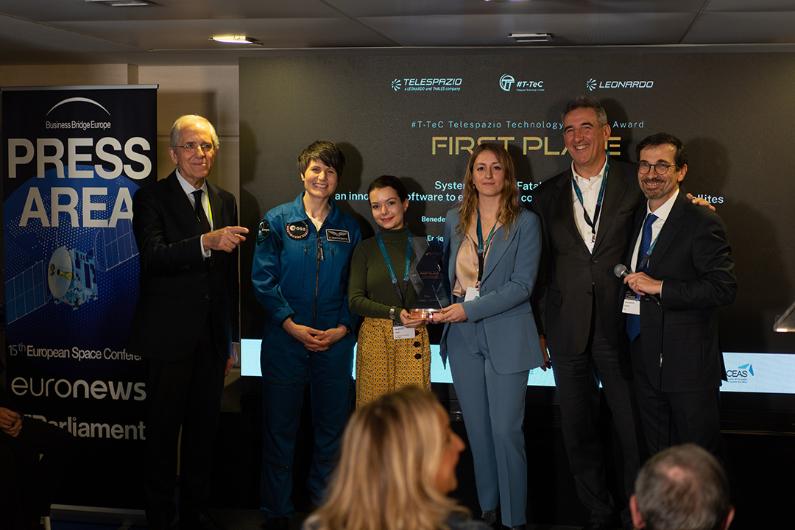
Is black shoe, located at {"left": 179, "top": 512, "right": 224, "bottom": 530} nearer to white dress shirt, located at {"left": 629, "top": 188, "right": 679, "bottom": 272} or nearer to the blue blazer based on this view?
the blue blazer

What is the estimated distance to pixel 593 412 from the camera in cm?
457

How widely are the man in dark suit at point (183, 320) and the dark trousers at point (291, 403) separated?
0.86 ft

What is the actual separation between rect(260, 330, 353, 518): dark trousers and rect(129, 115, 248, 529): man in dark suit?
0.86 ft

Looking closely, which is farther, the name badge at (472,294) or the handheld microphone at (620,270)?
the name badge at (472,294)

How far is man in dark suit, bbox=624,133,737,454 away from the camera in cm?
409

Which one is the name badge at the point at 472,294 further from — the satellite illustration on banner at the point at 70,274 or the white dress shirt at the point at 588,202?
the satellite illustration on banner at the point at 70,274

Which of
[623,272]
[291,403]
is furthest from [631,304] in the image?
[291,403]

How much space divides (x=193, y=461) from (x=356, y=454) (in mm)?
2738

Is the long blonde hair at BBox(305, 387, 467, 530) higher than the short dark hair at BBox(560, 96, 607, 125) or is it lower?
lower

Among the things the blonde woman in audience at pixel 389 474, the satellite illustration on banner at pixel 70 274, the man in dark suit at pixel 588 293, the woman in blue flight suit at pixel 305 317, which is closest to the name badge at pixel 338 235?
the woman in blue flight suit at pixel 305 317

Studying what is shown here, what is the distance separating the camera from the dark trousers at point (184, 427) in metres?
4.48

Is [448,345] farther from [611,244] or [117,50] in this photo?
[117,50]

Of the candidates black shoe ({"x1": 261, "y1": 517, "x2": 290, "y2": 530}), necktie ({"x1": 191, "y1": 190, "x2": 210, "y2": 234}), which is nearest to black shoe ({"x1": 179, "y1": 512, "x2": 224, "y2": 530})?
black shoe ({"x1": 261, "y1": 517, "x2": 290, "y2": 530})

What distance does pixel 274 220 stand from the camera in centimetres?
470
